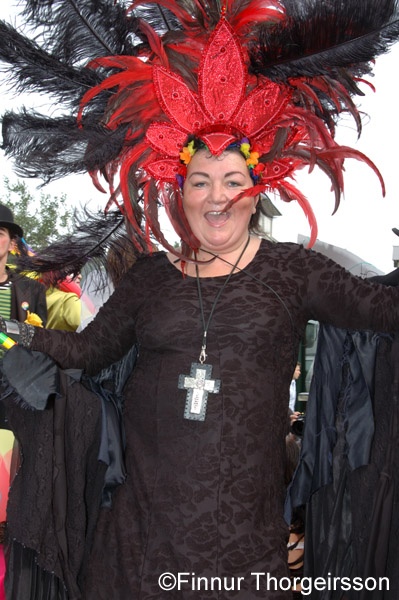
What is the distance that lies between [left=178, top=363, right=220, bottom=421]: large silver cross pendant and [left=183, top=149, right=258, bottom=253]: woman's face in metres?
0.42

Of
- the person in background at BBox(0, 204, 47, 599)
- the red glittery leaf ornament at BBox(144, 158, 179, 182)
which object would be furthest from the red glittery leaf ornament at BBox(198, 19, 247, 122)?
the person in background at BBox(0, 204, 47, 599)

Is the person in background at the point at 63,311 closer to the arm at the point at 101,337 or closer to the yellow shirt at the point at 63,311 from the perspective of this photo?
the yellow shirt at the point at 63,311

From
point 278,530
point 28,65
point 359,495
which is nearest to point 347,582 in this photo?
point 359,495

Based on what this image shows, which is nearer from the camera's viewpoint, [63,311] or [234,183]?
[234,183]

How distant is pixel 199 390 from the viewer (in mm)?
1787

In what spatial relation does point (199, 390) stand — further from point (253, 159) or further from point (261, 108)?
point (261, 108)

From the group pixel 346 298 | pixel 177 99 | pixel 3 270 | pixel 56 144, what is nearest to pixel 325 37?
pixel 177 99

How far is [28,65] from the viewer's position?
208cm

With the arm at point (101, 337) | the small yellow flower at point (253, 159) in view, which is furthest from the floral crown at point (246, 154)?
the arm at point (101, 337)

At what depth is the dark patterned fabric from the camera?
5.72 feet

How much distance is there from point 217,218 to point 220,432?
0.66m

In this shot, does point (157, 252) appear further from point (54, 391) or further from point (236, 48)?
point (236, 48)

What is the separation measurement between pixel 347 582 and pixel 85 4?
7.08 feet

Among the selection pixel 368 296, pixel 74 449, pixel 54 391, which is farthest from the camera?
pixel 74 449
